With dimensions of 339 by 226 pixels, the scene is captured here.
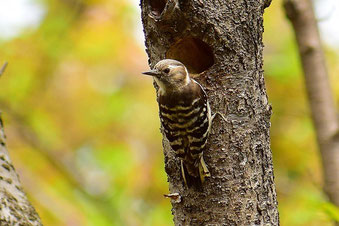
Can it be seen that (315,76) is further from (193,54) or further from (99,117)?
(99,117)

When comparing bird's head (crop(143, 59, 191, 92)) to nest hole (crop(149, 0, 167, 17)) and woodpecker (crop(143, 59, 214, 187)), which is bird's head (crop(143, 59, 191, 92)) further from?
nest hole (crop(149, 0, 167, 17))

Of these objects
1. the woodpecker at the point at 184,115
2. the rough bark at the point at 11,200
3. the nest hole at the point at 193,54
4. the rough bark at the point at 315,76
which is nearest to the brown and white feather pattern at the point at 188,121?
the woodpecker at the point at 184,115

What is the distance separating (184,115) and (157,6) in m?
0.78

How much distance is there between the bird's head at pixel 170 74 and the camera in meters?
3.57

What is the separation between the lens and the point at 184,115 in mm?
3672

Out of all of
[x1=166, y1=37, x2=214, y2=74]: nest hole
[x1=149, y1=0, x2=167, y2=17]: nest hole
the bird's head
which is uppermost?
[x1=149, y1=0, x2=167, y2=17]: nest hole

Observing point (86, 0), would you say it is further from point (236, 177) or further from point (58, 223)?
point (236, 177)

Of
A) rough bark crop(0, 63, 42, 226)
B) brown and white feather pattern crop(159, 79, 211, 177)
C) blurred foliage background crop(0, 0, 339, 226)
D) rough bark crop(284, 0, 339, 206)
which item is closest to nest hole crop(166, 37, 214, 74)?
brown and white feather pattern crop(159, 79, 211, 177)

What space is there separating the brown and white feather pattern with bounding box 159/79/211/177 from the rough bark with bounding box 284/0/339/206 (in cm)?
178

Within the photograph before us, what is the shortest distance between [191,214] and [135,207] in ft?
16.2

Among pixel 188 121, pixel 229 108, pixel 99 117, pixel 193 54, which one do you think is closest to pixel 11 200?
pixel 188 121

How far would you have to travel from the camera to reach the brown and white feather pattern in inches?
133

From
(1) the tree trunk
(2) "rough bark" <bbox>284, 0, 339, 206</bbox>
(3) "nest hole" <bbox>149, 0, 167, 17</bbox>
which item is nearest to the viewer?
(1) the tree trunk

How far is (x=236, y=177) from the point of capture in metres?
3.35
